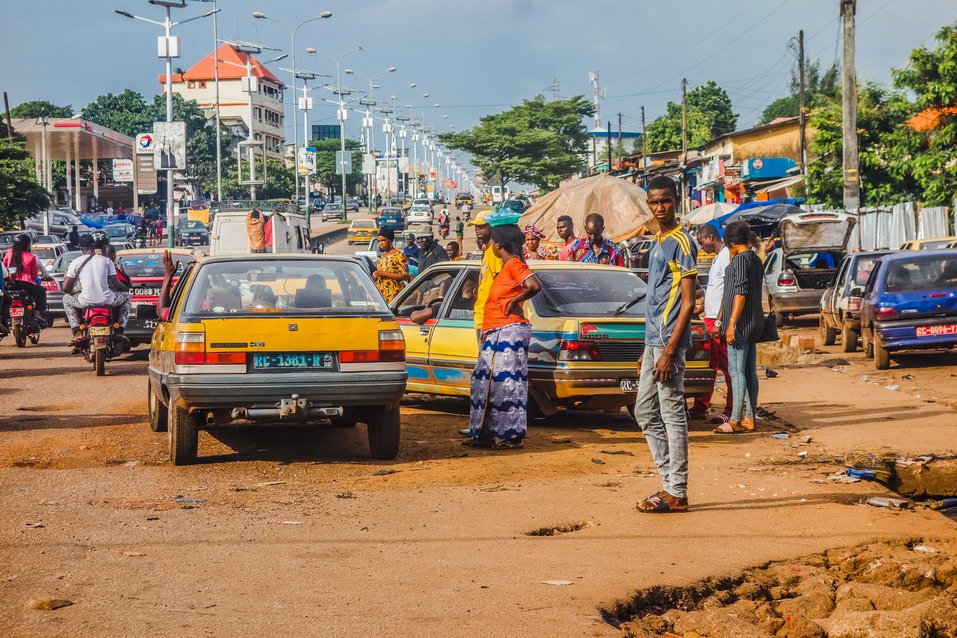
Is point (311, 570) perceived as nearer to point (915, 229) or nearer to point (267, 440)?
point (267, 440)

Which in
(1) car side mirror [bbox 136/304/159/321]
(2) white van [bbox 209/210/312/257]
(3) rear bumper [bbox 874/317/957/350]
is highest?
(2) white van [bbox 209/210/312/257]

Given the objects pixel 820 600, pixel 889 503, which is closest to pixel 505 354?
pixel 889 503

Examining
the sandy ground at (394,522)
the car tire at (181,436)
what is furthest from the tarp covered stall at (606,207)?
the car tire at (181,436)

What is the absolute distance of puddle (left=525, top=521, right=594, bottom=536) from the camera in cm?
638

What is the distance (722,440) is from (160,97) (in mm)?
105571

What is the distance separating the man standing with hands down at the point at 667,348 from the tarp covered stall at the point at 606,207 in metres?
14.1

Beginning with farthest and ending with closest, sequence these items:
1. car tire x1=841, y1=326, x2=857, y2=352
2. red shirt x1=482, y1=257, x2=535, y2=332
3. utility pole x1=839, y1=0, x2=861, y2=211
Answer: utility pole x1=839, y1=0, x2=861, y2=211, car tire x1=841, y1=326, x2=857, y2=352, red shirt x1=482, y1=257, x2=535, y2=332

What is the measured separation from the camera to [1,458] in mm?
8773

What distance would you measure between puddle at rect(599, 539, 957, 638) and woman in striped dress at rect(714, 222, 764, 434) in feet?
13.6

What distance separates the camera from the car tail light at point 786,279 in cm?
2255

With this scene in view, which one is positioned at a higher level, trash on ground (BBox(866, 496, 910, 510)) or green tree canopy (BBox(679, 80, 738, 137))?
green tree canopy (BBox(679, 80, 738, 137))

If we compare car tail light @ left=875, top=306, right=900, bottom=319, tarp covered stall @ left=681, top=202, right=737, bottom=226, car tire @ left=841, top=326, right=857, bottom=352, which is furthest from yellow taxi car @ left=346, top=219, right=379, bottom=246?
car tail light @ left=875, top=306, right=900, bottom=319

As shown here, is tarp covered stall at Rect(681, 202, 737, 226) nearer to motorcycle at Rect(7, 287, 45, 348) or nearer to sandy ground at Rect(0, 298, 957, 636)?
motorcycle at Rect(7, 287, 45, 348)

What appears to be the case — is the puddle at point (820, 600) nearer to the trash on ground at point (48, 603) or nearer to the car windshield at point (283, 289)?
the trash on ground at point (48, 603)
